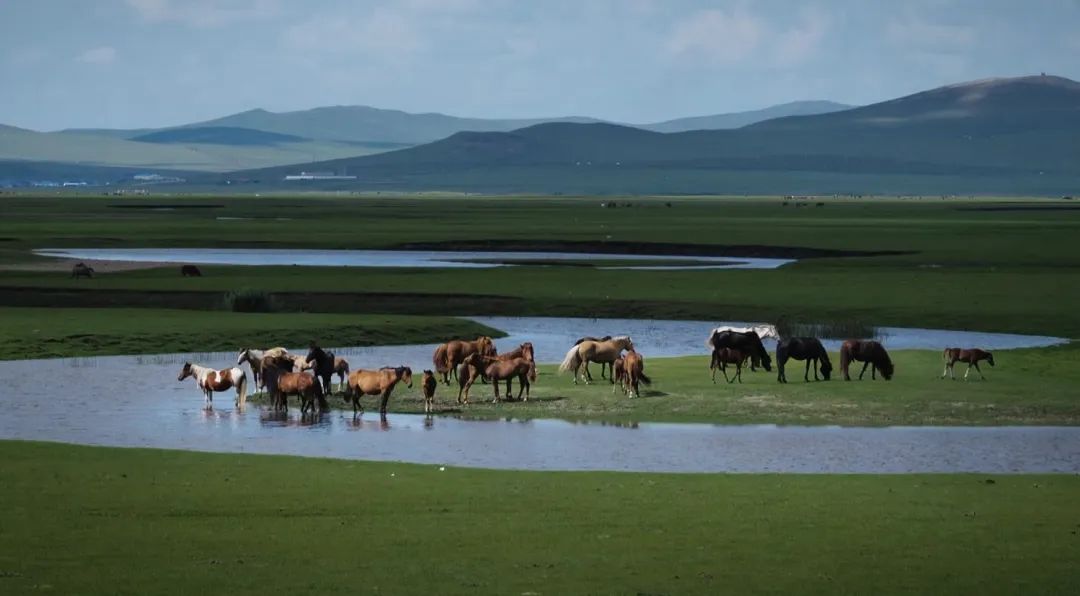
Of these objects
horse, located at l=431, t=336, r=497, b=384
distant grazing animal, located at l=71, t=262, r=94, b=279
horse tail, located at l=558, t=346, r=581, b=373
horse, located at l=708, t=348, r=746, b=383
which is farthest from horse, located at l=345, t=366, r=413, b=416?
distant grazing animal, located at l=71, t=262, r=94, b=279

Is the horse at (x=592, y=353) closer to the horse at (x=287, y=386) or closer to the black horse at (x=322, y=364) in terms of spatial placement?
the black horse at (x=322, y=364)

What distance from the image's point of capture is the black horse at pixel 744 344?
34.0m

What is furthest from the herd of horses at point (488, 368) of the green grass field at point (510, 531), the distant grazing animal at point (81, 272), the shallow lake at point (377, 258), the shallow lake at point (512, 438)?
the shallow lake at point (377, 258)

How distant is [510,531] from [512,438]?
9.08 metres

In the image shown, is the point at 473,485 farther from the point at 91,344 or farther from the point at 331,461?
the point at 91,344

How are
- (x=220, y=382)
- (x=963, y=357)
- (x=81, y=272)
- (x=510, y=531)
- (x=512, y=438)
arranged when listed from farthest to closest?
(x=81, y=272) < (x=963, y=357) < (x=220, y=382) < (x=512, y=438) < (x=510, y=531)

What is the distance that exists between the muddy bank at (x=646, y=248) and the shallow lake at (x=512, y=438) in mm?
53185

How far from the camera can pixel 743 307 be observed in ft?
170

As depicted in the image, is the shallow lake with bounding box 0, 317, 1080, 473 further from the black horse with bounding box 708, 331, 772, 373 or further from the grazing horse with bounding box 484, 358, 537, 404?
the black horse with bounding box 708, 331, 772, 373

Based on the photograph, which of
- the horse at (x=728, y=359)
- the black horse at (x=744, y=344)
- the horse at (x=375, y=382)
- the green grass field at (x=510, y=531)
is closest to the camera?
the green grass field at (x=510, y=531)

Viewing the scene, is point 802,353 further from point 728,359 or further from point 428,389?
point 428,389

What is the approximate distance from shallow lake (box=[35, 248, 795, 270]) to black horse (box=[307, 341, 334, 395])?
36838mm

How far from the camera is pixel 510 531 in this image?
18.5 m

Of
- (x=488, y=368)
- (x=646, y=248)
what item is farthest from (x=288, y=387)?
(x=646, y=248)
